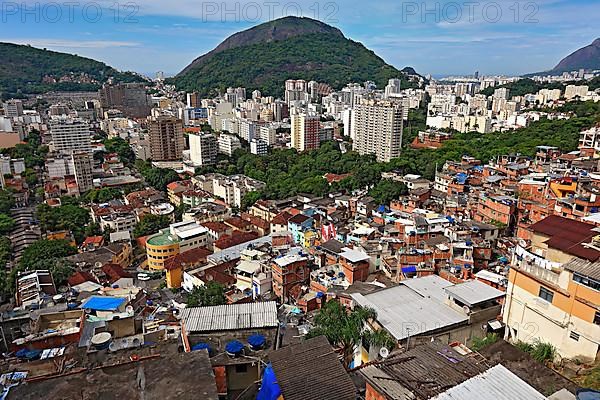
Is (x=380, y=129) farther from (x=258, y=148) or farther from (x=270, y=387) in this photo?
(x=270, y=387)

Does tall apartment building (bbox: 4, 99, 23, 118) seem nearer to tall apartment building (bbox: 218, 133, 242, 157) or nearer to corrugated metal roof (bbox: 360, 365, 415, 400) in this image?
tall apartment building (bbox: 218, 133, 242, 157)

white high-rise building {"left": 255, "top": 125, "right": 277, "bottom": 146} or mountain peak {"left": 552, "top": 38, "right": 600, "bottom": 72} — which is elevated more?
mountain peak {"left": 552, "top": 38, "right": 600, "bottom": 72}

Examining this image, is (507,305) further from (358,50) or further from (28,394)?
(358,50)

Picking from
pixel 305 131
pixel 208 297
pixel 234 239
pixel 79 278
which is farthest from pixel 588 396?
pixel 305 131

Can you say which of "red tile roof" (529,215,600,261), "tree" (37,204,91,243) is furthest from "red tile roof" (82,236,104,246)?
"red tile roof" (529,215,600,261)

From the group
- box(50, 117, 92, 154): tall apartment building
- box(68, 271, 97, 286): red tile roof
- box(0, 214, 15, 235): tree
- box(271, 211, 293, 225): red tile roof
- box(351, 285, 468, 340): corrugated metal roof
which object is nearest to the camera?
box(351, 285, 468, 340): corrugated metal roof

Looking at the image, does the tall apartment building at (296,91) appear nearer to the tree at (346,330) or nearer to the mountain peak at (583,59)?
the tree at (346,330)

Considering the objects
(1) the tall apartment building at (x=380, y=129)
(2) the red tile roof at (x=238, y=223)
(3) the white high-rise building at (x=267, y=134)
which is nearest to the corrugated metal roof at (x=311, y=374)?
(2) the red tile roof at (x=238, y=223)
